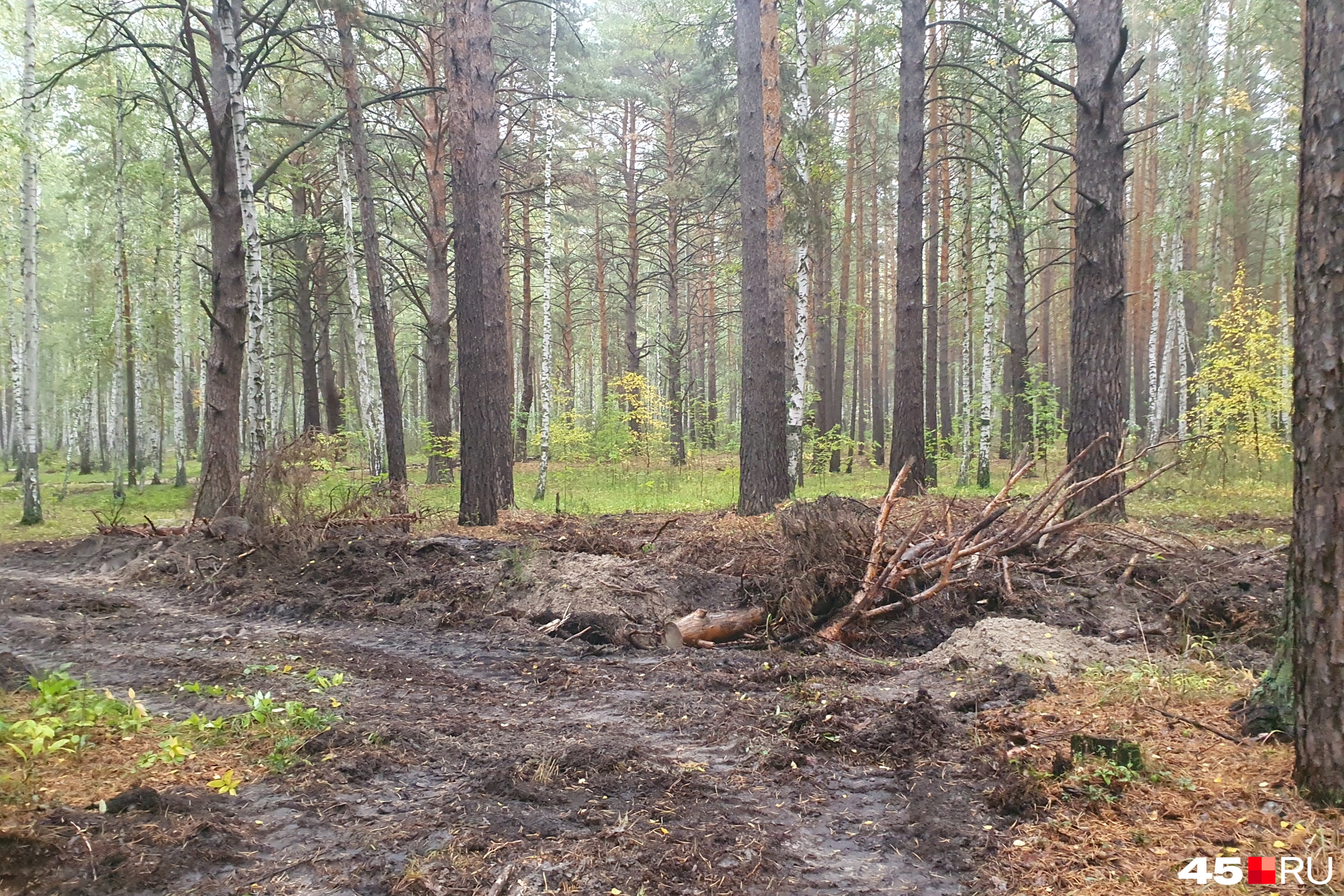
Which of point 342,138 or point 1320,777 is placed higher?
point 342,138

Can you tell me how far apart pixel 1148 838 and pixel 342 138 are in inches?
690

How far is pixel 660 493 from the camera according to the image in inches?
645

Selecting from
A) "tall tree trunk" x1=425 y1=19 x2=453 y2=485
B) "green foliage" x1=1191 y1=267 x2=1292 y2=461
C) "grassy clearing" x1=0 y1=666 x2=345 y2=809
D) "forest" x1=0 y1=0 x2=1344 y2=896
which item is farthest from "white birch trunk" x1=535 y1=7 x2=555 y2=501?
"green foliage" x1=1191 y1=267 x2=1292 y2=461

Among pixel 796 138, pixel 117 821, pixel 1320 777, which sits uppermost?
pixel 796 138

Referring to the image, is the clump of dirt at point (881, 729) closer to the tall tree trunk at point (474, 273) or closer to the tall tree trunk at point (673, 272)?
the tall tree trunk at point (474, 273)

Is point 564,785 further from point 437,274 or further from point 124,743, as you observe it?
point 437,274

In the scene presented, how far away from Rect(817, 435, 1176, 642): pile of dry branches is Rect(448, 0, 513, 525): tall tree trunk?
20.1ft

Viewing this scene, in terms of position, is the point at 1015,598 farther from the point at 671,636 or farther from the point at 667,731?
the point at 667,731

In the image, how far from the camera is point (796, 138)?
14195 mm

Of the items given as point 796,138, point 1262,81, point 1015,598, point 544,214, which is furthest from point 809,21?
point 1015,598

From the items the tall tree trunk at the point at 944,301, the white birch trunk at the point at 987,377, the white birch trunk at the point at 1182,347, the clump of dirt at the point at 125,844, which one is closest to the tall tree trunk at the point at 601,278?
the tall tree trunk at the point at 944,301

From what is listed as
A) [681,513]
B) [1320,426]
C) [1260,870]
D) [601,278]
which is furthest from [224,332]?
[601,278]

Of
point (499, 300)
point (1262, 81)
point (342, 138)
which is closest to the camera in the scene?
point (499, 300)

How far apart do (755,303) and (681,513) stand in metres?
3.84
